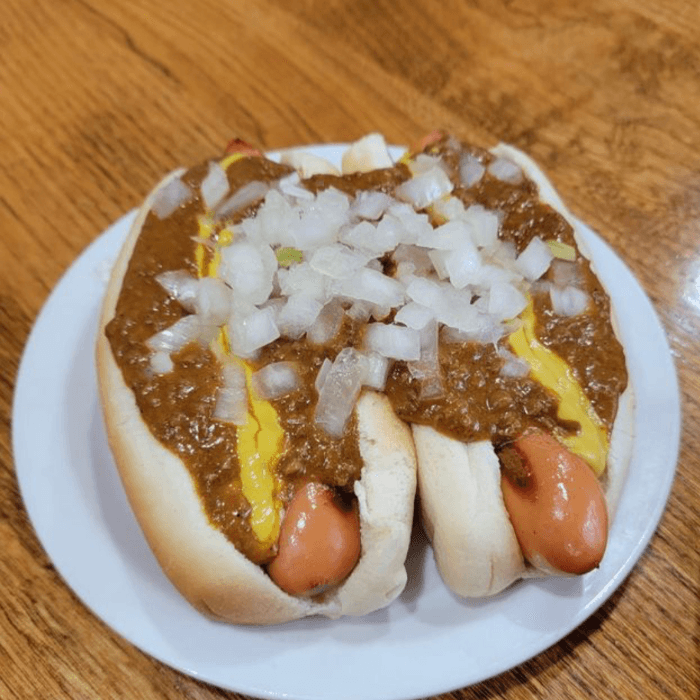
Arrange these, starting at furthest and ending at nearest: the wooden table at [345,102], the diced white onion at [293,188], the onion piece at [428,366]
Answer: the wooden table at [345,102], the diced white onion at [293,188], the onion piece at [428,366]

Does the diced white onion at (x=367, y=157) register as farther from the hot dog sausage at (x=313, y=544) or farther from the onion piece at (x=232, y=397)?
the hot dog sausage at (x=313, y=544)

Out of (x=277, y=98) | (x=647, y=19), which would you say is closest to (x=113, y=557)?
(x=277, y=98)

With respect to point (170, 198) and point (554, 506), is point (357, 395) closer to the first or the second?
point (554, 506)

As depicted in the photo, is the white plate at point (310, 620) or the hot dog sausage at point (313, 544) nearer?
the hot dog sausage at point (313, 544)

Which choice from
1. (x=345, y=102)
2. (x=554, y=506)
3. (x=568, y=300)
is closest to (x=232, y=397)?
(x=554, y=506)

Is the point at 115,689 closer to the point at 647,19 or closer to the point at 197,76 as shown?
the point at 197,76

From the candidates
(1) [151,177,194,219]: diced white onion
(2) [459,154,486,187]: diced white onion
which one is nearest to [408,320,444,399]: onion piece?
(2) [459,154,486,187]: diced white onion

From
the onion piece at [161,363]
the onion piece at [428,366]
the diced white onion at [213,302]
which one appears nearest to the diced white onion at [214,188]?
the diced white onion at [213,302]

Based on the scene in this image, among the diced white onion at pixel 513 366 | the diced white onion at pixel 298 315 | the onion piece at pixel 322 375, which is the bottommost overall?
the diced white onion at pixel 513 366
